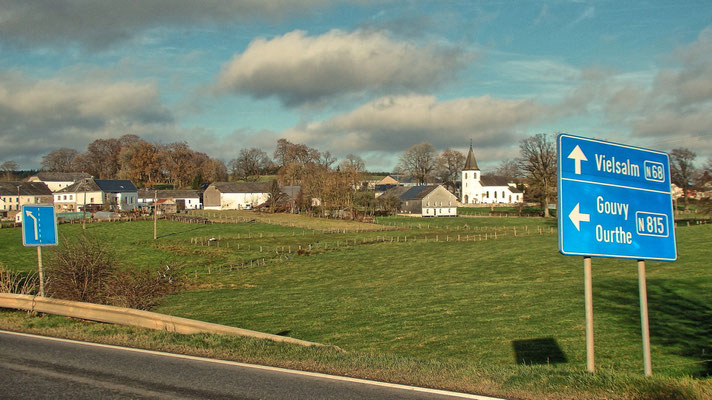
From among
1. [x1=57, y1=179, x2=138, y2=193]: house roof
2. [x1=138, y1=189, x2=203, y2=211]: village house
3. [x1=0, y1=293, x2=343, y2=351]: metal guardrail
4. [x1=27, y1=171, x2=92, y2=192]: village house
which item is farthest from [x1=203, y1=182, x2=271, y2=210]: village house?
[x1=0, y1=293, x2=343, y2=351]: metal guardrail

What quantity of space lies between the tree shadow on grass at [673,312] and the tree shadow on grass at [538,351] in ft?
8.48

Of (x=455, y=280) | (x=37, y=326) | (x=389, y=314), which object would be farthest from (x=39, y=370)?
(x=455, y=280)

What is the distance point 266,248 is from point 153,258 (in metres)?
12.5

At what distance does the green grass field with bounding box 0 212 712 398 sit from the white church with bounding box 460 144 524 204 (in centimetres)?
10502

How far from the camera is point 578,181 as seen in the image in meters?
7.88

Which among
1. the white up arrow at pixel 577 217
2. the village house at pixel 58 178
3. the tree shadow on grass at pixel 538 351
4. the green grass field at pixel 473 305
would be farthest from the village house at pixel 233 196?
the white up arrow at pixel 577 217

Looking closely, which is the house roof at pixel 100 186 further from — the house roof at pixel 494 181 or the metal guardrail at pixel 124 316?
the metal guardrail at pixel 124 316

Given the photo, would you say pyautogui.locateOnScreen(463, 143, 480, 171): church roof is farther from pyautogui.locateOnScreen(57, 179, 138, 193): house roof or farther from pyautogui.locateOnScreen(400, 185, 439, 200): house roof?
pyautogui.locateOnScreen(57, 179, 138, 193): house roof

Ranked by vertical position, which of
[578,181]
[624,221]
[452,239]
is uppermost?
[578,181]

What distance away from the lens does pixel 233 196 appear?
5384 inches

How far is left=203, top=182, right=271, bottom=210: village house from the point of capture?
136 m

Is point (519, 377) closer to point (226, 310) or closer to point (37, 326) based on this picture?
point (37, 326)

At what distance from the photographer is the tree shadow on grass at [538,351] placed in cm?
1284

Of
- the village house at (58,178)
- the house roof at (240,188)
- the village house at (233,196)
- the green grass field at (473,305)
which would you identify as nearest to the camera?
the green grass field at (473,305)
